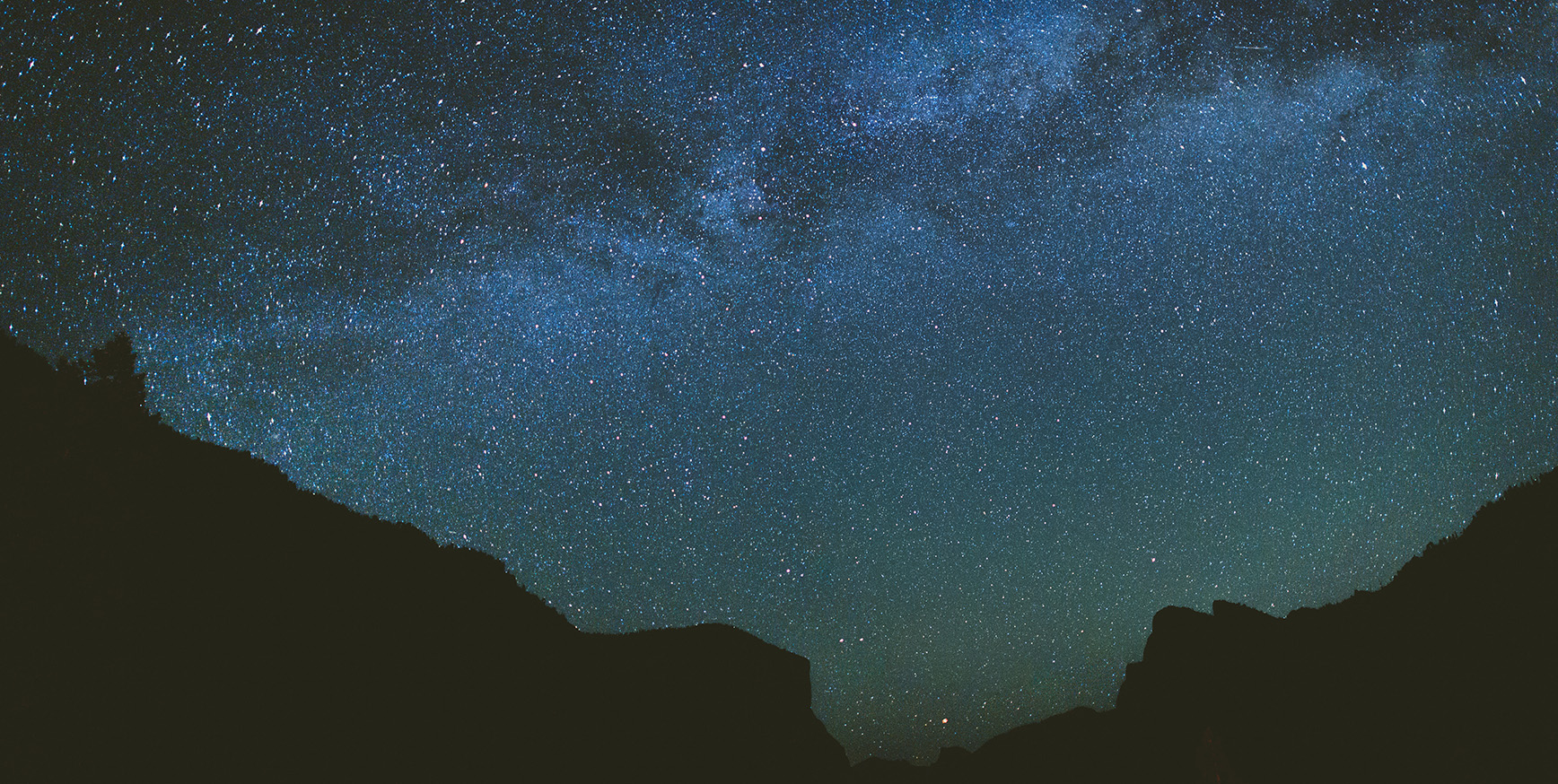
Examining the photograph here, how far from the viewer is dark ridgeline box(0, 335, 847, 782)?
746 cm

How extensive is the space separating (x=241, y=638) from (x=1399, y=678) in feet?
70.8

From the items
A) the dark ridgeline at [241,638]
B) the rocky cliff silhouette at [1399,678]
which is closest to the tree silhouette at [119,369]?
the dark ridgeline at [241,638]

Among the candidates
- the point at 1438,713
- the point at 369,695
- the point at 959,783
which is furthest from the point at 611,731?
the point at 959,783

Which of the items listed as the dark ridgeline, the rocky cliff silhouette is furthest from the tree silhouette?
the rocky cliff silhouette

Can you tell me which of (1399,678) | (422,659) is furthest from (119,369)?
(1399,678)

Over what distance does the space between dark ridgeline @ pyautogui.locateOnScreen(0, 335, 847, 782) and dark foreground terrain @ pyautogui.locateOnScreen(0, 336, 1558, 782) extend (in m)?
0.04

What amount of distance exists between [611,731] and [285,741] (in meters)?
8.97

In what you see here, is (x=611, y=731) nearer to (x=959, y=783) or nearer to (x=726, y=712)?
(x=726, y=712)

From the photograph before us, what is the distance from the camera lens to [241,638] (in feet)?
31.1

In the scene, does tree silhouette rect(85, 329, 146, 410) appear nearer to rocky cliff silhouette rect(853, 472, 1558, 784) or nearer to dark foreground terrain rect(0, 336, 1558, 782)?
dark foreground terrain rect(0, 336, 1558, 782)

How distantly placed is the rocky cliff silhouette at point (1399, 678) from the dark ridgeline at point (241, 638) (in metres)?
14.4

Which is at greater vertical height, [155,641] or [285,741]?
[155,641]

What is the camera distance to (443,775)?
11094 mm

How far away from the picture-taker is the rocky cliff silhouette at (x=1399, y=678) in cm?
1223
